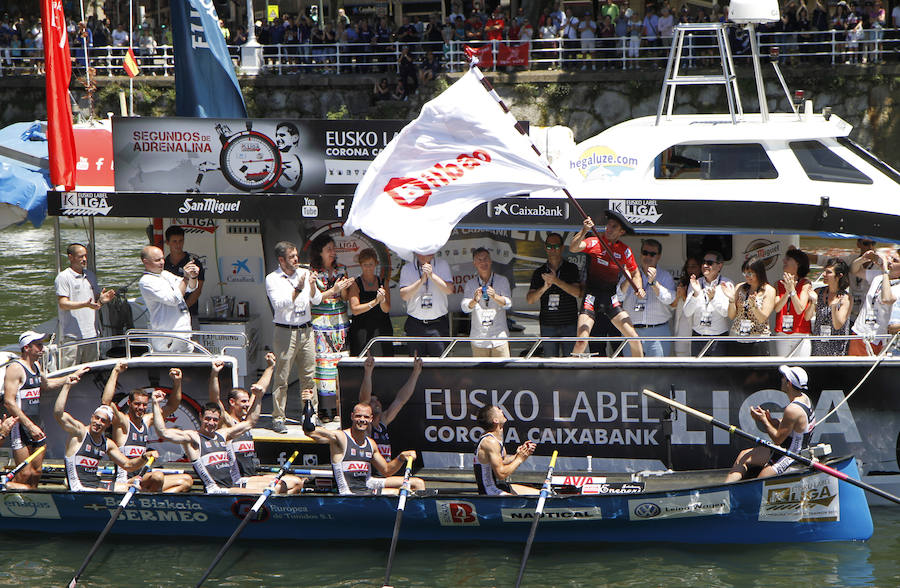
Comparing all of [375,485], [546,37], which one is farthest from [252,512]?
[546,37]

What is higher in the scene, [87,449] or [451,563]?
[87,449]

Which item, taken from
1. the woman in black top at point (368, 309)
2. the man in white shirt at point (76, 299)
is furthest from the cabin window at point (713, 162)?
the man in white shirt at point (76, 299)

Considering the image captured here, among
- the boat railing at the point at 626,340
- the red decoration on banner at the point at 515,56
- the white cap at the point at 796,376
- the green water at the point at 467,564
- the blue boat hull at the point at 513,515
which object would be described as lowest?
the green water at the point at 467,564

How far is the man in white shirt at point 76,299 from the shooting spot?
1134cm

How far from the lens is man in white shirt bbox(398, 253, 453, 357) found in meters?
10.8

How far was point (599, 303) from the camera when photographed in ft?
35.1

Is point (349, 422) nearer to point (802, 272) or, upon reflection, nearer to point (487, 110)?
point (487, 110)

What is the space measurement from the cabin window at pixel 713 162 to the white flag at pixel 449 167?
1.66m

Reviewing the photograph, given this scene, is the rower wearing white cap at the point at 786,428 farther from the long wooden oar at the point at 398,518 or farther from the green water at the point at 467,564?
the long wooden oar at the point at 398,518

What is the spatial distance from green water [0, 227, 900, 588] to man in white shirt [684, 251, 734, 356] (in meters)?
2.00

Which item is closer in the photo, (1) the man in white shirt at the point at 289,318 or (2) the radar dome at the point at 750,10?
(1) the man in white shirt at the point at 289,318

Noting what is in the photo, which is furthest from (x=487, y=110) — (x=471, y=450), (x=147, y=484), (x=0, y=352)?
(x=0, y=352)

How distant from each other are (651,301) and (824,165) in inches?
89.5

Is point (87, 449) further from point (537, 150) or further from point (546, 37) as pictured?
point (546, 37)
